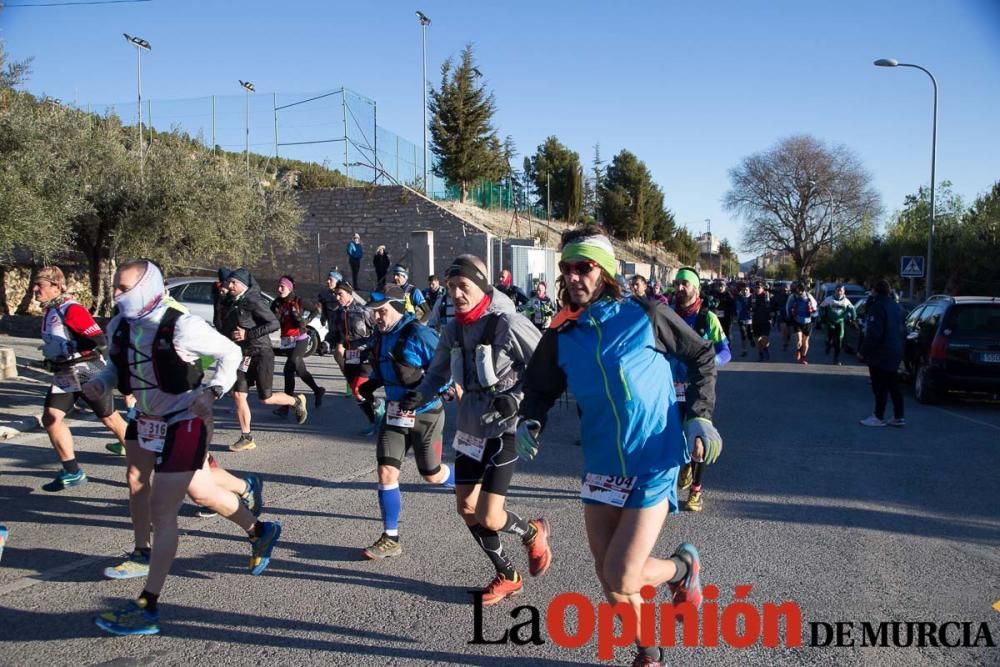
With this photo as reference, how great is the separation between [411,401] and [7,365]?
33.8 feet

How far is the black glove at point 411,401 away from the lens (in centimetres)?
432

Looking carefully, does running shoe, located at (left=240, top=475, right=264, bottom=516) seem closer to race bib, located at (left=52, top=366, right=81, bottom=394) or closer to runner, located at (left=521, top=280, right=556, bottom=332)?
race bib, located at (left=52, top=366, right=81, bottom=394)

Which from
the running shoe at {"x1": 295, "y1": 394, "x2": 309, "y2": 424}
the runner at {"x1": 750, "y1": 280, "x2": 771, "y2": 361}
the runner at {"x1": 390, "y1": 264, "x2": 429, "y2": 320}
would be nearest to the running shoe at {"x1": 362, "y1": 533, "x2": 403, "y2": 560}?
the running shoe at {"x1": 295, "y1": 394, "x2": 309, "y2": 424}

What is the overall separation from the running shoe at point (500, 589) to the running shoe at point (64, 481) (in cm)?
418

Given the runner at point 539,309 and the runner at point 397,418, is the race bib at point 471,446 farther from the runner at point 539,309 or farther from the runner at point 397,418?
the runner at point 539,309

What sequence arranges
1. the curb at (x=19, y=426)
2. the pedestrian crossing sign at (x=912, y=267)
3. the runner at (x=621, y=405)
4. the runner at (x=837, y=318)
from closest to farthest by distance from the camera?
the runner at (x=621, y=405) < the curb at (x=19, y=426) < the runner at (x=837, y=318) < the pedestrian crossing sign at (x=912, y=267)

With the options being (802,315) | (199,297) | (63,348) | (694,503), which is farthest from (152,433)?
(802,315)

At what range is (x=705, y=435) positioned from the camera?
9.92ft

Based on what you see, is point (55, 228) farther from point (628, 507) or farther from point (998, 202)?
point (998, 202)

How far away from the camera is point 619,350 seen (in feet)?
9.72

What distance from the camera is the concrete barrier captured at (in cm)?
1167

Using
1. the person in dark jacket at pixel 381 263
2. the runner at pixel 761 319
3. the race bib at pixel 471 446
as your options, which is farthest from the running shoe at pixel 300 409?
the person in dark jacket at pixel 381 263

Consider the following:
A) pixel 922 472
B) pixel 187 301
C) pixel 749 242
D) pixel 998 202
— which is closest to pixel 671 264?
pixel 749 242

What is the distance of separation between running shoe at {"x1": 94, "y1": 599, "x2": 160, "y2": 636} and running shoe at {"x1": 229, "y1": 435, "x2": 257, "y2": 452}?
4350mm
